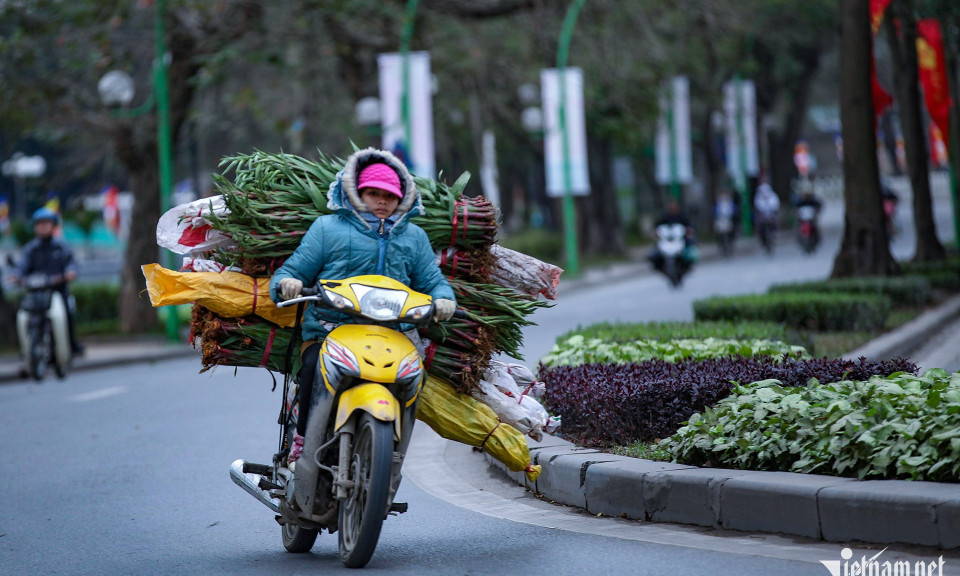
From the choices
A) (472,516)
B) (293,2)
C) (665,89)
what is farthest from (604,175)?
(472,516)

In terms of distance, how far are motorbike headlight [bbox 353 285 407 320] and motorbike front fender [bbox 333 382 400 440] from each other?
0.28 m

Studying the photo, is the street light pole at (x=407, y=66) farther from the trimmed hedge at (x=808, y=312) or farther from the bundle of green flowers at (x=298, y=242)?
the bundle of green flowers at (x=298, y=242)

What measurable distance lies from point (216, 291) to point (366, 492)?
1.17 m

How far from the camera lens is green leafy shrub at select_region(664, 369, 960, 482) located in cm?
555

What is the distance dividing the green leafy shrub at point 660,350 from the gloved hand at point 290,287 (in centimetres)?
357

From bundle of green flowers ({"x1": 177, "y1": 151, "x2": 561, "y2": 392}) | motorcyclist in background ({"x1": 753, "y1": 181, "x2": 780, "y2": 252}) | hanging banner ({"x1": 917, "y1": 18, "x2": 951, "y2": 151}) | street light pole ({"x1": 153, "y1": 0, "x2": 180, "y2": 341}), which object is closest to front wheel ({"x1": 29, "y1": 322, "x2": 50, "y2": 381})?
street light pole ({"x1": 153, "y1": 0, "x2": 180, "y2": 341})

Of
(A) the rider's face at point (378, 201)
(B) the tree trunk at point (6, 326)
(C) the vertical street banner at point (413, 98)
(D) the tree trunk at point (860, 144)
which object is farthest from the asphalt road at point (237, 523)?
(C) the vertical street banner at point (413, 98)

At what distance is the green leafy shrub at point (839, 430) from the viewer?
18.2 ft

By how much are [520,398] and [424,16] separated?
65.6 ft

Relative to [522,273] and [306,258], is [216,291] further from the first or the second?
[522,273]

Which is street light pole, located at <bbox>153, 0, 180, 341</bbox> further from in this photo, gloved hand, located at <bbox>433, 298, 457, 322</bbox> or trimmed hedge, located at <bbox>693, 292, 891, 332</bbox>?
gloved hand, located at <bbox>433, 298, 457, 322</bbox>

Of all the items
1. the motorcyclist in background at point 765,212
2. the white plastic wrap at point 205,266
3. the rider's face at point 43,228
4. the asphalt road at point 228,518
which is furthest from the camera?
the motorcyclist in background at point 765,212

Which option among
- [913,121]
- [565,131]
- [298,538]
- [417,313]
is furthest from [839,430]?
[565,131]

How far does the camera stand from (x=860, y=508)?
533 cm
